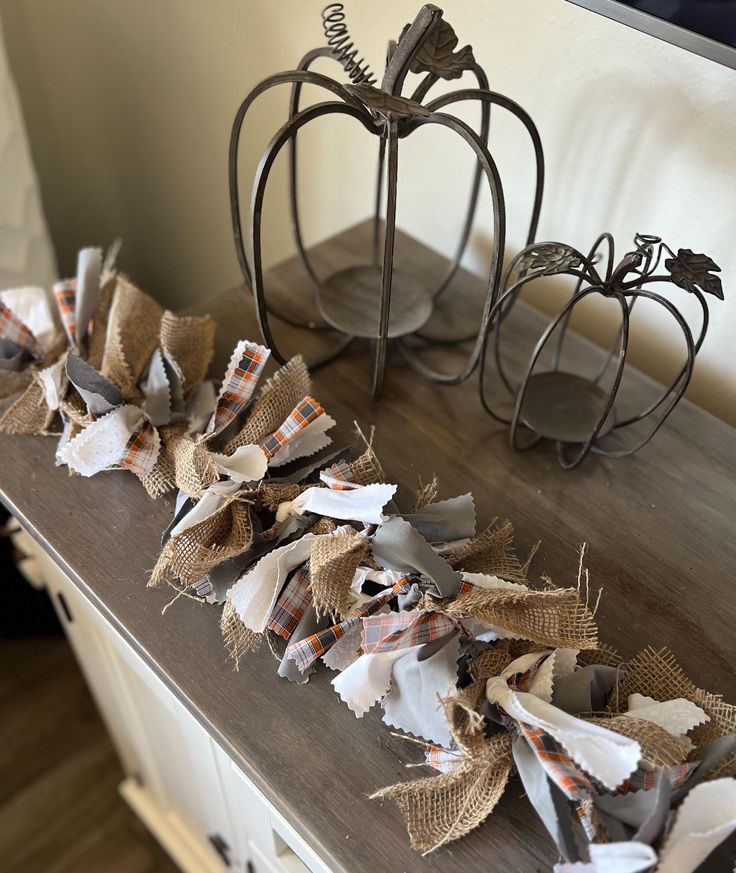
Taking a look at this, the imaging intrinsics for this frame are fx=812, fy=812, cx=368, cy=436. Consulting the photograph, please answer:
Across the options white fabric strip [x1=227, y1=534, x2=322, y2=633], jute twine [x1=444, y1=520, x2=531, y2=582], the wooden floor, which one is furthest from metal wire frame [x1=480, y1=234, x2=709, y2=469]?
the wooden floor

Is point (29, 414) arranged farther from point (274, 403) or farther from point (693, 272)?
point (693, 272)

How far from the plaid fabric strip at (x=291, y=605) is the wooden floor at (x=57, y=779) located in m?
0.80

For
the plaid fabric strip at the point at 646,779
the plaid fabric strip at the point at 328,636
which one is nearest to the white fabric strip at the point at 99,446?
the plaid fabric strip at the point at 328,636

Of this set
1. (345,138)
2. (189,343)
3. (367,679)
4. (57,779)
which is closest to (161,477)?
(189,343)

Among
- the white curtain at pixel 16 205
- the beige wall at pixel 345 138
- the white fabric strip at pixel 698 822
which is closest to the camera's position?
the white fabric strip at pixel 698 822

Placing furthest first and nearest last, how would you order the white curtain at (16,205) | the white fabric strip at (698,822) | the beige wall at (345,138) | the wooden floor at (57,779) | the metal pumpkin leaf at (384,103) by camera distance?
1. the wooden floor at (57,779)
2. the white curtain at (16,205)
3. the beige wall at (345,138)
4. the metal pumpkin leaf at (384,103)
5. the white fabric strip at (698,822)

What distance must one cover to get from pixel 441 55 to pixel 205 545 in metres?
0.38

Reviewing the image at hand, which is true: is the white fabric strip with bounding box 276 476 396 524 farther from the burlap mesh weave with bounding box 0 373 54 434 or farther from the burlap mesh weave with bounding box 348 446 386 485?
the burlap mesh weave with bounding box 0 373 54 434

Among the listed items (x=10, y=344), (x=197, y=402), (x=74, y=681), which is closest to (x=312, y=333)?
(x=197, y=402)

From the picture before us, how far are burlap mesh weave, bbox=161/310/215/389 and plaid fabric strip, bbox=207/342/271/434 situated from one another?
0.06m

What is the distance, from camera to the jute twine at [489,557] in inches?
22.5

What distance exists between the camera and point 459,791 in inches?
19.4

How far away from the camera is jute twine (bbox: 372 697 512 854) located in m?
0.48

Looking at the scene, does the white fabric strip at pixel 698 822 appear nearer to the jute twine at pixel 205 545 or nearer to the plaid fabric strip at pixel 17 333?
the jute twine at pixel 205 545
